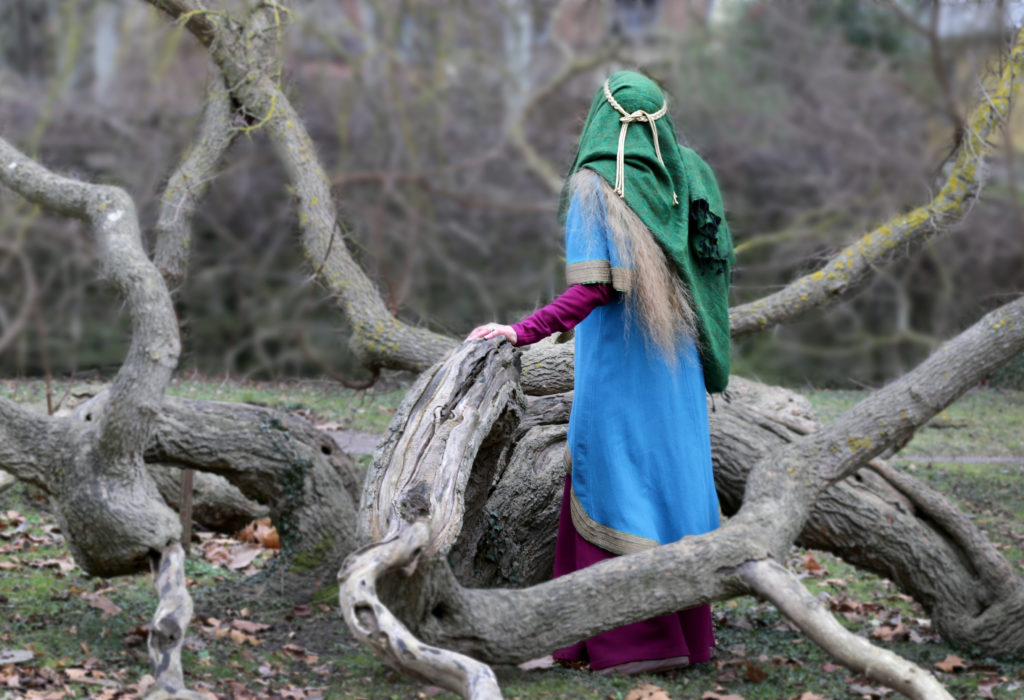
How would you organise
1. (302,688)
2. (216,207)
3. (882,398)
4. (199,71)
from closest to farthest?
(302,688), (882,398), (216,207), (199,71)

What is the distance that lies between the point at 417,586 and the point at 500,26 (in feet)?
40.5

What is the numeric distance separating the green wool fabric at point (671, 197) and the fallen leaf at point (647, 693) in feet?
3.46

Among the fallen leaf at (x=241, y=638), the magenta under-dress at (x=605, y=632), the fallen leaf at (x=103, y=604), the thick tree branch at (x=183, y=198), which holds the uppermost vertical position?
the thick tree branch at (x=183, y=198)

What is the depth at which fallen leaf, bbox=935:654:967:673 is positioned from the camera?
376cm

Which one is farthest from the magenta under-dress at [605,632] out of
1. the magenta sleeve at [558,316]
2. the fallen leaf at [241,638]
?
the fallen leaf at [241,638]

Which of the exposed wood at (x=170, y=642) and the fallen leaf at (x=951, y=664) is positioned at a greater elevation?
the exposed wood at (x=170, y=642)

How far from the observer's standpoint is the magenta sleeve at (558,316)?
2998 mm

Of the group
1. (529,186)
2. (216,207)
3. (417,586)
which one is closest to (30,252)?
(216,207)

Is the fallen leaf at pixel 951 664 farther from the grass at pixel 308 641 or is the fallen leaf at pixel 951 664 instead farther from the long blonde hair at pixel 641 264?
the long blonde hair at pixel 641 264

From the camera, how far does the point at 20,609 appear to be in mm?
3758

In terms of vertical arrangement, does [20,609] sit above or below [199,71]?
below

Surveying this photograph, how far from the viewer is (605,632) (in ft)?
10.7

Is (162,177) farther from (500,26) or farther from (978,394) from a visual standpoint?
(500,26)

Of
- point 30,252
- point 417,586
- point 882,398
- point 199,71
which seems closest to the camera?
point 417,586
